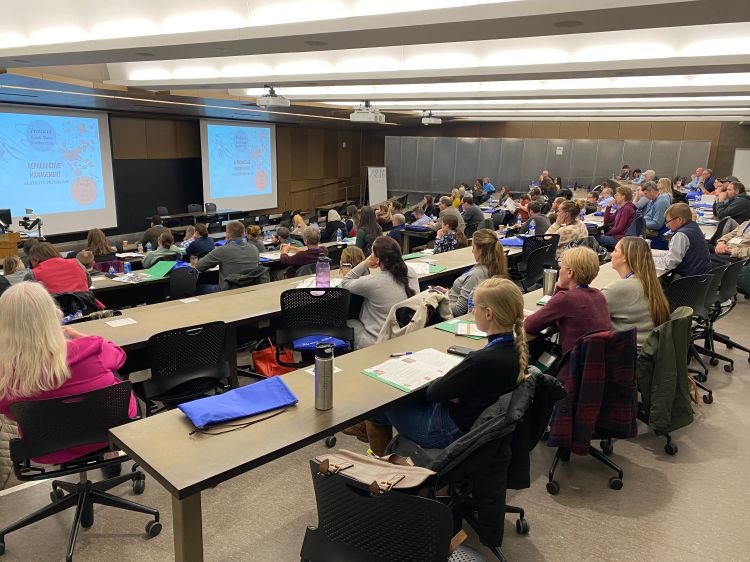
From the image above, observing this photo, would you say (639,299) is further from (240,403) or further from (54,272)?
(54,272)

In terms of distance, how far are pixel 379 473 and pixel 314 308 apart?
6.79 ft

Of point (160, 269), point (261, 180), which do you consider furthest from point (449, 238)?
point (261, 180)

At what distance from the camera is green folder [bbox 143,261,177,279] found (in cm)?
566

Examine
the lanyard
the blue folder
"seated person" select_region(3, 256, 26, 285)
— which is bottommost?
"seated person" select_region(3, 256, 26, 285)

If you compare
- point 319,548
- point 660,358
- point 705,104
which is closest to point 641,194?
point 705,104

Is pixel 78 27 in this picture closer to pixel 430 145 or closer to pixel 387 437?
pixel 387 437

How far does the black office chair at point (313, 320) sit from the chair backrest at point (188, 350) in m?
0.57

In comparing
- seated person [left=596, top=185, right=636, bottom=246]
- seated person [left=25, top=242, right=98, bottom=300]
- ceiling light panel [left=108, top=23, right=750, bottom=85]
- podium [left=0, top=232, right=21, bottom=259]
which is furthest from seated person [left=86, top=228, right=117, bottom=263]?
seated person [left=596, top=185, right=636, bottom=246]

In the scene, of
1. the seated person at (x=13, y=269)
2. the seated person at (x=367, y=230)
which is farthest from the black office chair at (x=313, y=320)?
the seated person at (x=367, y=230)

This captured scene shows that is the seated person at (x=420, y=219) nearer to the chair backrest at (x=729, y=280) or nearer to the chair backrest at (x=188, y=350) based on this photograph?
the chair backrest at (x=729, y=280)

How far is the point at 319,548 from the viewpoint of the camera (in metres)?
1.96

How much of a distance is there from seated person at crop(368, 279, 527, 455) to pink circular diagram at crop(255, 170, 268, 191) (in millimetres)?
14650

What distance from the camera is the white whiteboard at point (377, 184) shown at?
58.6 ft

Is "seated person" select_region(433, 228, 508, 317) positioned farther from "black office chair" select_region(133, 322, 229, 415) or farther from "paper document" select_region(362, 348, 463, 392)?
"black office chair" select_region(133, 322, 229, 415)
